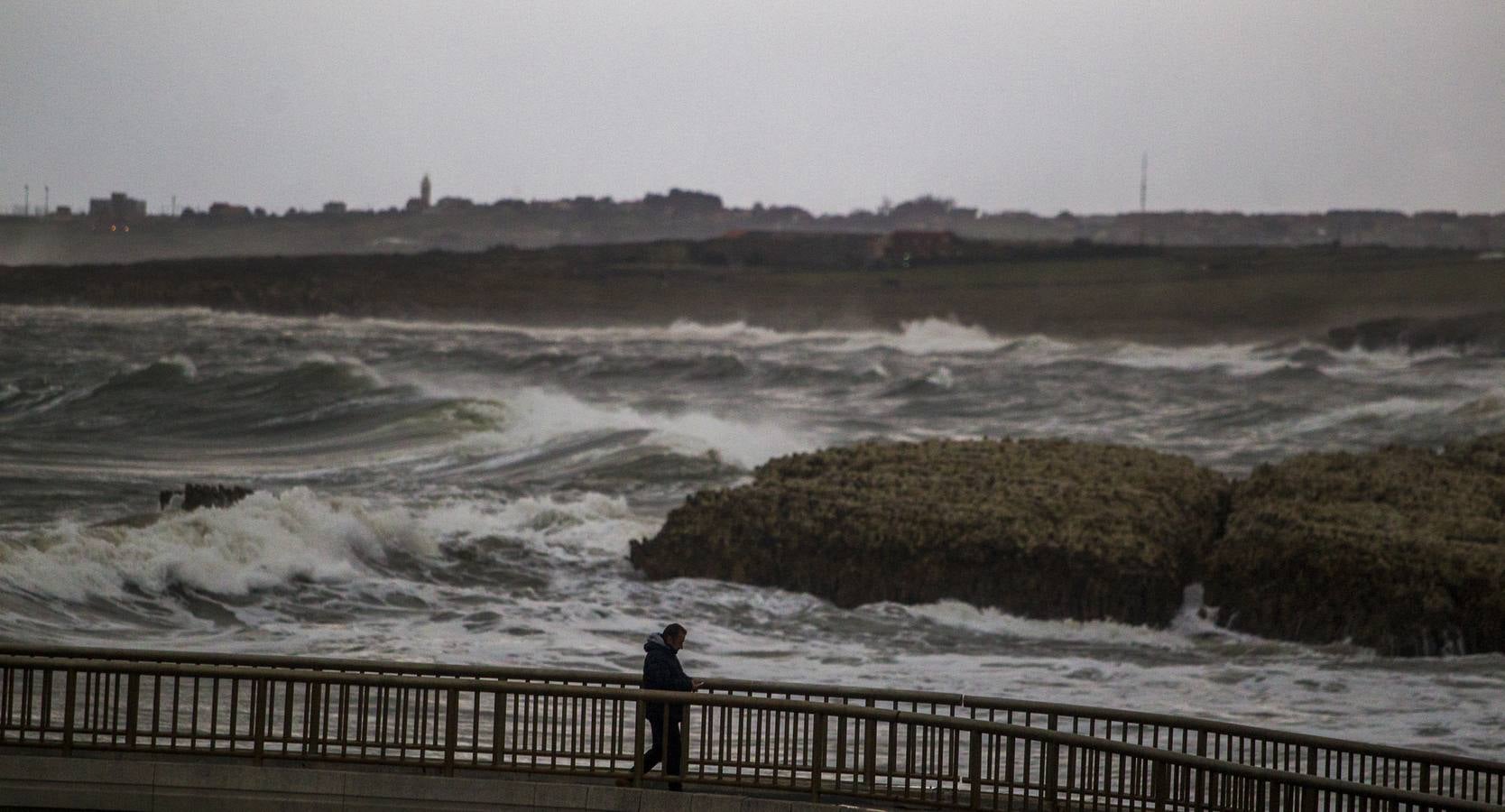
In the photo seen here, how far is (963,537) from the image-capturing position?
2764 cm

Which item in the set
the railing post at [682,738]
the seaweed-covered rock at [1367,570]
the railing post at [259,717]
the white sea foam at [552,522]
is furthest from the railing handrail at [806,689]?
the white sea foam at [552,522]

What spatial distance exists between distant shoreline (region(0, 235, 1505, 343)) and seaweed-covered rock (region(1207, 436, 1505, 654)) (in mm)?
23111

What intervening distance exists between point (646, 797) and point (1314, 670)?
1534 cm

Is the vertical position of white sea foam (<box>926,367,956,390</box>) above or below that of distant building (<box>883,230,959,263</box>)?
below

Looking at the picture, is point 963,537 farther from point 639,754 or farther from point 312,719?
point 312,719

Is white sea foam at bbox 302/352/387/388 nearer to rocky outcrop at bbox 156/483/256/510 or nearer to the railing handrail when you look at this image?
rocky outcrop at bbox 156/483/256/510

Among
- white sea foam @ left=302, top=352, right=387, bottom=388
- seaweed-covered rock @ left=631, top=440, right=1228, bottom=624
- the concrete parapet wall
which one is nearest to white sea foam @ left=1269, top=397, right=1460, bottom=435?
seaweed-covered rock @ left=631, top=440, right=1228, bottom=624

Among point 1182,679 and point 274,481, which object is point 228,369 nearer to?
point 274,481

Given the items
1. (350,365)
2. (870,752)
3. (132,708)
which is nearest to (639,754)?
(870,752)

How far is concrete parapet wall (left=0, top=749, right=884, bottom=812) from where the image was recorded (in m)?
10.8

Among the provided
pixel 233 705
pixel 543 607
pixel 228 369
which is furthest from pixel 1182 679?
pixel 228 369

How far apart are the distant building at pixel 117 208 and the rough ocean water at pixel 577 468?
8.16 feet

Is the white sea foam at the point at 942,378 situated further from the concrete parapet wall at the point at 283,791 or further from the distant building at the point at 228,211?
the concrete parapet wall at the point at 283,791

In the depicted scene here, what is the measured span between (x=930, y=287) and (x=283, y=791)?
45.9m
